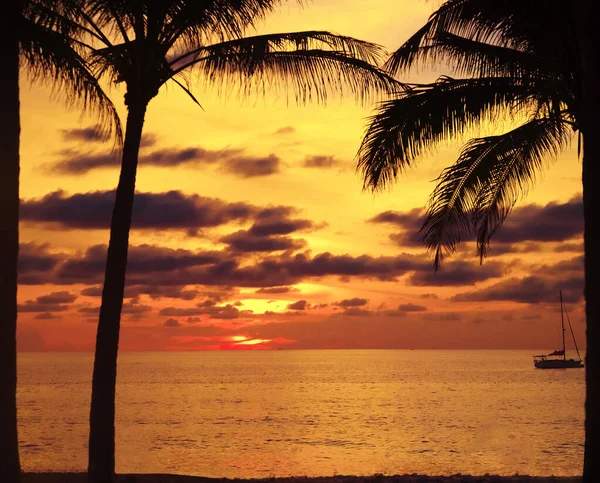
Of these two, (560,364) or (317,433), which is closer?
(317,433)

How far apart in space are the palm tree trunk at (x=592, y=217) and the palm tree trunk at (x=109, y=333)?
6.77 meters

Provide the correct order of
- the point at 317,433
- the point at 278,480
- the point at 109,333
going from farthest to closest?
the point at 317,433 → the point at 278,480 → the point at 109,333

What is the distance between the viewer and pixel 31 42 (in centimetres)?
1238

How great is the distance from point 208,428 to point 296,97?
5162 cm

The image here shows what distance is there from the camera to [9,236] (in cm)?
798

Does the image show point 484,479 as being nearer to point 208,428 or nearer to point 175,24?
point 175,24

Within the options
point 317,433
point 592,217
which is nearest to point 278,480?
point 592,217

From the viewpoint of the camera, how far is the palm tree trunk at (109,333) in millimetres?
11688

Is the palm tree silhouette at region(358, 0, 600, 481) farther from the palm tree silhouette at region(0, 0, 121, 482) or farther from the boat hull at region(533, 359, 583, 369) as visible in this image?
the boat hull at region(533, 359, 583, 369)

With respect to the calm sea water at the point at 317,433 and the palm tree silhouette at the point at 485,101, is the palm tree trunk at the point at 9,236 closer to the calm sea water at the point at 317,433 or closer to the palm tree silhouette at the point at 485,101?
the palm tree silhouette at the point at 485,101

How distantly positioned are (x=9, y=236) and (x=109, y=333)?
3969mm

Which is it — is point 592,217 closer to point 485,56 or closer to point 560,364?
point 485,56

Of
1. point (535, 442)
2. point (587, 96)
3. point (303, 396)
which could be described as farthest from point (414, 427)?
point (587, 96)

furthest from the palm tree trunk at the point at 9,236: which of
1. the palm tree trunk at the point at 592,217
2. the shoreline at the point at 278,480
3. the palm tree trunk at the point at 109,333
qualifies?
the palm tree trunk at the point at 592,217
